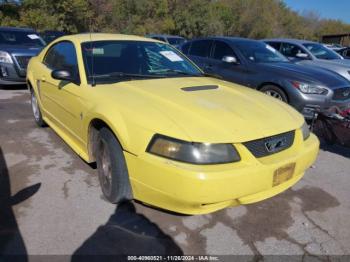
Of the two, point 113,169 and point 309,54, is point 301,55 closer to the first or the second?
point 309,54

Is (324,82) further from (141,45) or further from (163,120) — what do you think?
(163,120)

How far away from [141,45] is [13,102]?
4.44 meters

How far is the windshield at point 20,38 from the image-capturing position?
30.1 feet

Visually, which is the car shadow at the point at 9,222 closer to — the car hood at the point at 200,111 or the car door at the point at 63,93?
the car door at the point at 63,93

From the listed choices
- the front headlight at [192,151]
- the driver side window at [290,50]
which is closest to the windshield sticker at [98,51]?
the front headlight at [192,151]

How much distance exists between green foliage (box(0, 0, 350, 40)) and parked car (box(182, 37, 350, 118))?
9785 mm

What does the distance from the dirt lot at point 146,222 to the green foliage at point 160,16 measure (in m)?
13.0

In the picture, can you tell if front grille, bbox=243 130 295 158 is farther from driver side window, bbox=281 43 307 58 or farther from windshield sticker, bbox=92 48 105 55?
driver side window, bbox=281 43 307 58

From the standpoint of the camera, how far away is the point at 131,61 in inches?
147

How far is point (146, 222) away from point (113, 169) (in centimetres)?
55

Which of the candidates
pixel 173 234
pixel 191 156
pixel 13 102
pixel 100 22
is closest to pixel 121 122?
pixel 191 156

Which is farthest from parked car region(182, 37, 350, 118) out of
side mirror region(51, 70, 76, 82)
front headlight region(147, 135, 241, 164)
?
side mirror region(51, 70, 76, 82)

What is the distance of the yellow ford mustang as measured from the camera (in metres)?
2.37

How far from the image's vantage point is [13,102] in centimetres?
716
